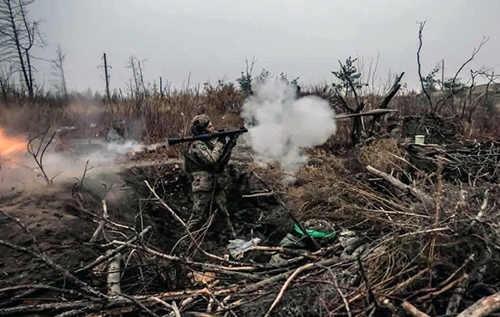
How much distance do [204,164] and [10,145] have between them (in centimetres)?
573

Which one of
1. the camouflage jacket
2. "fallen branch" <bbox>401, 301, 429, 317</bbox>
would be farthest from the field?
the camouflage jacket

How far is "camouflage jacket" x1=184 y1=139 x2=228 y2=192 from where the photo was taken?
594 cm

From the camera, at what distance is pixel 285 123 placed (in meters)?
7.66

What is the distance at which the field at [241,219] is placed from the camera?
2.54m

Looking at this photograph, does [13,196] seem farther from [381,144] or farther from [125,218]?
[381,144]

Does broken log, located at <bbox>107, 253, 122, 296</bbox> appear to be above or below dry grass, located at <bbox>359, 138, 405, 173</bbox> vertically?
below

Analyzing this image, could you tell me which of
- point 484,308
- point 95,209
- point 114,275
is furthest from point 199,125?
point 484,308

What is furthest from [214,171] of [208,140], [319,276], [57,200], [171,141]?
[319,276]

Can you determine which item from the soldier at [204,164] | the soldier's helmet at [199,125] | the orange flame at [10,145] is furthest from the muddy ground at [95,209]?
the soldier's helmet at [199,125]

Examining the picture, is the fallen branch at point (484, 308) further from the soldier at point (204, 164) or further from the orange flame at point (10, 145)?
the orange flame at point (10, 145)

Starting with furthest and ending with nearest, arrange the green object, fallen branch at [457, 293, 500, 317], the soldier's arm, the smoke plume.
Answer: the smoke plume → the soldier's arm → the green object → fallen branch at [457, 293, 500, 317]

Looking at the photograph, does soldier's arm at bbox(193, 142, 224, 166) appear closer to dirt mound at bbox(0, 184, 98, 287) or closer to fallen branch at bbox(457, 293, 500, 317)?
dirt mound at bbox(0, 184, 98, 287)

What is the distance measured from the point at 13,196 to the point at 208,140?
10.4ft

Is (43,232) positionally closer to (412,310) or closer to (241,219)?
(241,219)
